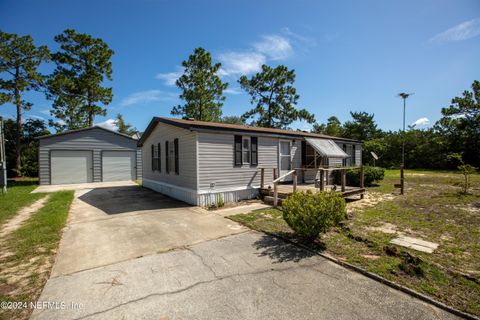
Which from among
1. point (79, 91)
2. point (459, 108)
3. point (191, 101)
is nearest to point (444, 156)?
point (459, 108)

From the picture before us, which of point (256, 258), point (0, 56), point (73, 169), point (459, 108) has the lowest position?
point (256, 258)

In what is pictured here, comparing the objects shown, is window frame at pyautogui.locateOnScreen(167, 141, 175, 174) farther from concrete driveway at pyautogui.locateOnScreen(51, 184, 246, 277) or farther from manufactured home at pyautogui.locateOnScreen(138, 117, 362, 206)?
concrete driveway at pyautogui.locateOnScreen(51, 184, 246, 277)

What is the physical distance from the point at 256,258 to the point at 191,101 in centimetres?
2681

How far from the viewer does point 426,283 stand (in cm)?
327

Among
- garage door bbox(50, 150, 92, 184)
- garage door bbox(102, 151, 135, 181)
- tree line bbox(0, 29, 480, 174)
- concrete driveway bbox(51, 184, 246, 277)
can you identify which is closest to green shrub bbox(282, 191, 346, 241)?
concrete driveway bbox(51, 184, 246, 277)

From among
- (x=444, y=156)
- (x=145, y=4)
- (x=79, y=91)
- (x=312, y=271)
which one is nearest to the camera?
(x=312, y=271)

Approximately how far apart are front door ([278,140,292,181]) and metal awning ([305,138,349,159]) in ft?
4.26

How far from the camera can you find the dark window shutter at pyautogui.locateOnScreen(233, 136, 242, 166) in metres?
9.88

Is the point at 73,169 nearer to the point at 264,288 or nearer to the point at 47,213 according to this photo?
the point at 47,213

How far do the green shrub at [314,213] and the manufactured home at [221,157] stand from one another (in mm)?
4710

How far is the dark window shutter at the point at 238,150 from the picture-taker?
32.4 feet

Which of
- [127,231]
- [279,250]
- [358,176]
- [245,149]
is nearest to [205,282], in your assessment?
[279,250]

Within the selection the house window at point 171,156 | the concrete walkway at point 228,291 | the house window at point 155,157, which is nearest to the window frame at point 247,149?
the house window at point 171,156

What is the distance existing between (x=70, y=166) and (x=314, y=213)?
62.4 ft
